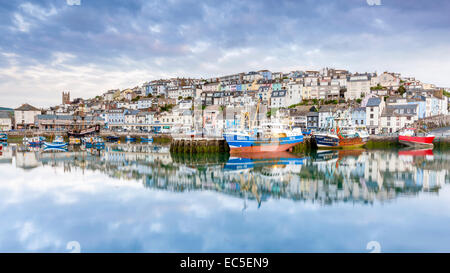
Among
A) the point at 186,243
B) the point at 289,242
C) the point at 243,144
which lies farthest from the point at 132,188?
the point at 243,144

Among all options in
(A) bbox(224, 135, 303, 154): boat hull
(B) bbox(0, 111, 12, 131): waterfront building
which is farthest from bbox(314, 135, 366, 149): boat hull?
(B) bbox(0, 111, 12, 131): waterfront building

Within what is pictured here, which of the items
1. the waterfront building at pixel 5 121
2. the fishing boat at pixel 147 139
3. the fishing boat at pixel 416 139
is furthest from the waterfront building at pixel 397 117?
the waterfront building at pixel 5 121

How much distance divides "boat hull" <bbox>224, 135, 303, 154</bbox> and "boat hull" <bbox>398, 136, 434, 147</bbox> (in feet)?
44.1

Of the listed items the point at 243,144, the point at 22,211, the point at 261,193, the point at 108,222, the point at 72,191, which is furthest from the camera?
the point at 243,144

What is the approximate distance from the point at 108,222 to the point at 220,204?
11.0 feet

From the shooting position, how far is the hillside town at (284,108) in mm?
40906

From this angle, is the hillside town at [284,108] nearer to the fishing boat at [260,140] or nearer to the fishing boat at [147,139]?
the fishing boat at [147,139]

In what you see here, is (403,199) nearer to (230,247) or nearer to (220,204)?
(220,204)

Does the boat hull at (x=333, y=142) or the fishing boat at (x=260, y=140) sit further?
the boat hull at (x=333, y=142)

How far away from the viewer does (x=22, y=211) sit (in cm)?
936

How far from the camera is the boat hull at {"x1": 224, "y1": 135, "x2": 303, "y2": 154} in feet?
76.1

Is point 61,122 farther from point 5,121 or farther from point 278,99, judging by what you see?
point 278,99

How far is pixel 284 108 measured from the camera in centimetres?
5216

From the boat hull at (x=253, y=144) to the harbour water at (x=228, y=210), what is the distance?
7.23 m
